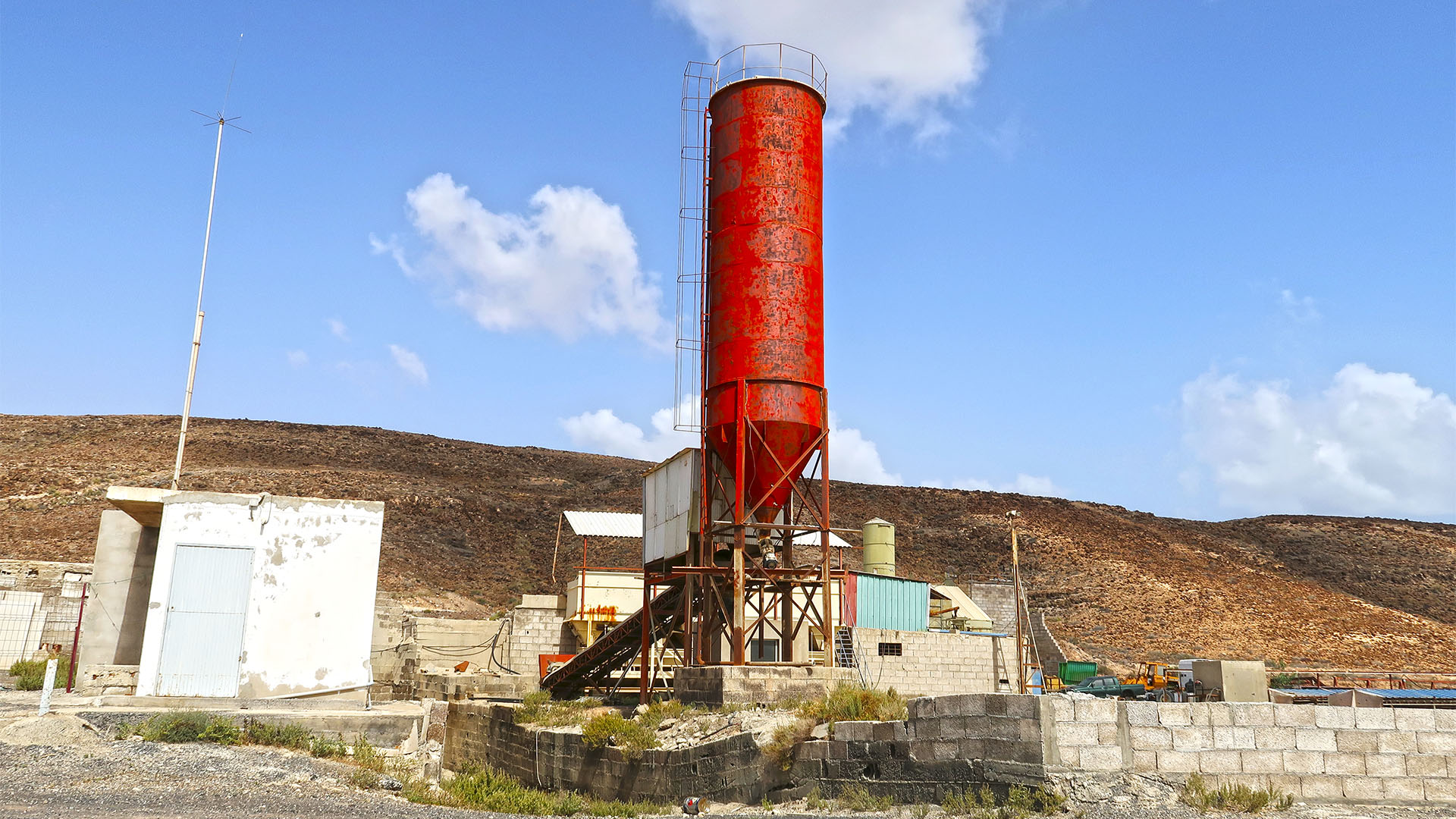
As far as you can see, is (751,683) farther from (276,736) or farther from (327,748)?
(276,736)

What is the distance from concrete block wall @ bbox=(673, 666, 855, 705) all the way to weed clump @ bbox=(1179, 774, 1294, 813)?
327 inches

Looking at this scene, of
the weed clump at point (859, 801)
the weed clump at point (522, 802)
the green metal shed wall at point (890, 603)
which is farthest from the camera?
the green metal shed wall at point (890, 603)

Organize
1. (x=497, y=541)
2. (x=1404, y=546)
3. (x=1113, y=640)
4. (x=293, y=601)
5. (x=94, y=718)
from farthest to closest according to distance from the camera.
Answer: (x=1404, y=546) < (x=497, y=541) < (x=1113, y=640) < (x=293, y=601) < (x=94, y=718)

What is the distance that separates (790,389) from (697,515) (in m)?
3.63

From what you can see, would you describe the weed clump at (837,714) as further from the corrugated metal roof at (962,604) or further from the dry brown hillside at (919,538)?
the dry brown hillside at (919,538)

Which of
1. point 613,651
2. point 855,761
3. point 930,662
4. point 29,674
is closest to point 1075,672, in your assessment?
point 930,662

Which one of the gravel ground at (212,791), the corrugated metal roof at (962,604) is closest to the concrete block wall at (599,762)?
the gravel ground at (212,791)

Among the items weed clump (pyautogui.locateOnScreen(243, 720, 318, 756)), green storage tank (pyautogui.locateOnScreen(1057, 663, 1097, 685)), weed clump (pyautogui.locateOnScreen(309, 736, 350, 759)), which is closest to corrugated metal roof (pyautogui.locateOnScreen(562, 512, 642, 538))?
green storage tank (pyautogui.locateOnScreen(1057, 663, 1097, 685))

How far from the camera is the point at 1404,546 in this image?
239 ft

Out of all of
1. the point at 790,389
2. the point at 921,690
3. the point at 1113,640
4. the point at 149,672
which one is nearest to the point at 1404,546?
the point at 1113,640

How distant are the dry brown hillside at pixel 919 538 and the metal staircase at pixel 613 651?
22.5 meters

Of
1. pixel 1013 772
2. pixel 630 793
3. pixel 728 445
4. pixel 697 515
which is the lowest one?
pixel 630 793

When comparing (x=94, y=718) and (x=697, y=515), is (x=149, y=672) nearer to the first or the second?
(x=94, y=718)

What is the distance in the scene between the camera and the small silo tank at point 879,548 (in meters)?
37.6
